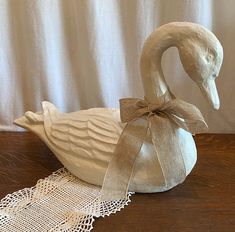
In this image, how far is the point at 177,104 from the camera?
1.99ft

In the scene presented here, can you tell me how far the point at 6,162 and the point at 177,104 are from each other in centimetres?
35

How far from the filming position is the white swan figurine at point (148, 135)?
0.58 m

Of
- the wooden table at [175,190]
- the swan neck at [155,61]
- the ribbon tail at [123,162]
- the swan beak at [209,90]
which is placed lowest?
the wooden table at [175,190]

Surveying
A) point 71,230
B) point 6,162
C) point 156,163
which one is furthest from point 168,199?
point 6,162

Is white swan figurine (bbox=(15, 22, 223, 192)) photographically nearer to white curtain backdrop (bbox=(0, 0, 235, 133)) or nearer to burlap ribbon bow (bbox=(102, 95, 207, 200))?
burlap ribbon bow (bbox=(102, 95, 207, 200))

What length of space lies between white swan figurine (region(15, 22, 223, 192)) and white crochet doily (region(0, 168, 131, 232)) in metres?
0.03

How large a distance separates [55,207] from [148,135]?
0.18 meters

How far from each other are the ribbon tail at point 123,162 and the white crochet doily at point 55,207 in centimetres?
2

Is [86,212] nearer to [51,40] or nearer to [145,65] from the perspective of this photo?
[145,65]

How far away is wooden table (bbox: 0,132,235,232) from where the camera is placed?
582mm

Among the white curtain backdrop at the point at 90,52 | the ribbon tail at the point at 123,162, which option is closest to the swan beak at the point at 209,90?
the ribbon tail at the point at 123,162

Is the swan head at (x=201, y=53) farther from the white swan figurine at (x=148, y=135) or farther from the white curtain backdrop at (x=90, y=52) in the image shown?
the white curtain backdrop at (x=90, y=52)

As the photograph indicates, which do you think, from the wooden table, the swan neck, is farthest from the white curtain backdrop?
the swan neck

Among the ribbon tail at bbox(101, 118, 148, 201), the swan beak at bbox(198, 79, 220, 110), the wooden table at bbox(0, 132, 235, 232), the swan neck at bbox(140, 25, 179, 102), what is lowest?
the wooden table at bbox(0, 132, 235, 232)
